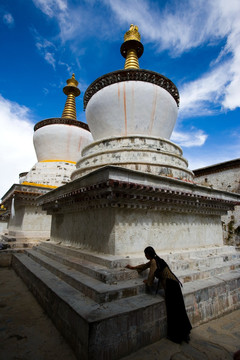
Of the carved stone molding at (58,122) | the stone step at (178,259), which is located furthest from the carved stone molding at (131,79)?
the stone step at (178,259)

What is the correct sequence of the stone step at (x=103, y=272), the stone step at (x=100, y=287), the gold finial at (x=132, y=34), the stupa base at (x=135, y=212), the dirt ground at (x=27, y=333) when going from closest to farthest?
the dirt ground at (x=27, y=333)
the stone step at (x=100, y=287)
the stone step at (x=103, y=272)
the stupa base at (x=135, y=212)
the gold finial at (x=132, y=34)

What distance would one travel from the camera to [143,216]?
18.0 ft

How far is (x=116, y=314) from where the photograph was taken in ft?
10.1

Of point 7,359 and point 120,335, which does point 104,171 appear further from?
point 7,359

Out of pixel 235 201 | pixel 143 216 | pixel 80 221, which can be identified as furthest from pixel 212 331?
pixel 235 201

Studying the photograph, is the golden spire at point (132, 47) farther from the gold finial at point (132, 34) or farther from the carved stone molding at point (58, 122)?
the carved stone molding at point (58, 122)

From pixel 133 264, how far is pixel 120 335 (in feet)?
5.54

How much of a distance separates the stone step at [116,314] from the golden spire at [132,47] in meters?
10.9

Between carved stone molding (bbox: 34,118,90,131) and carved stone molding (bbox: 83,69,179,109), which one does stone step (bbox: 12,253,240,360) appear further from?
carved stone molding (bbox: 34,118,90,131)

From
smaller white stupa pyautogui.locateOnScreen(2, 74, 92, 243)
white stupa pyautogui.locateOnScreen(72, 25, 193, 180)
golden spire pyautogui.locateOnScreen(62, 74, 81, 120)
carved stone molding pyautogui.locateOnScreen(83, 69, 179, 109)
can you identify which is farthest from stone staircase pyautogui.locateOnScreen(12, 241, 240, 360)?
golden spire pyautogui.locateOnScreen(62, 74, 81, 120)

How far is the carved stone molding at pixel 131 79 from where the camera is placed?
8539 mm

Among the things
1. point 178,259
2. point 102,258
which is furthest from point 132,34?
point 102,258

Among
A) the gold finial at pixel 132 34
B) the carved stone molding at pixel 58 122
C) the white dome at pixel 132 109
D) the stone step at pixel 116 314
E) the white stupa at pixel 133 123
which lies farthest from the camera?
the carved stone molding at pixel 58 122

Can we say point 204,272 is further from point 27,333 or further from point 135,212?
point 27,333
